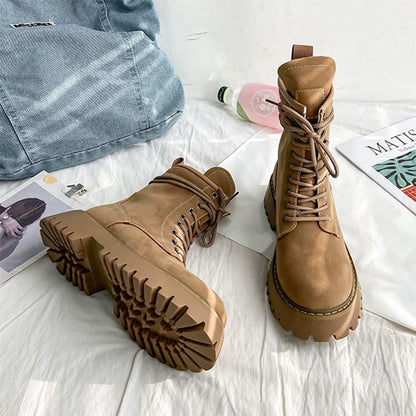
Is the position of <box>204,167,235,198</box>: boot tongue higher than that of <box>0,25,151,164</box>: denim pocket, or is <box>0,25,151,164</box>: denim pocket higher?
<box>0,25,151,164</box>: denim pocket

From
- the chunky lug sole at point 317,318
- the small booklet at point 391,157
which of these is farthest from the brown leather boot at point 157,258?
the small booklet at point 391,157

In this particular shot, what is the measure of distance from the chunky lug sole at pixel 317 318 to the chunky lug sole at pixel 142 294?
0.13 meters

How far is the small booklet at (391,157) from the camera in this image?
94 cm

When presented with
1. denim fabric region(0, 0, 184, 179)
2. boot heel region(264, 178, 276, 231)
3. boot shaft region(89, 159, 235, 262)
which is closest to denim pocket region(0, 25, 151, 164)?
denim fabric region(0, 0, 184, 179)

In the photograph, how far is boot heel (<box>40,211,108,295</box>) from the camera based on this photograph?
26.8 inches

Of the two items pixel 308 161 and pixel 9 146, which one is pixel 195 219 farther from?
pixel 9 146

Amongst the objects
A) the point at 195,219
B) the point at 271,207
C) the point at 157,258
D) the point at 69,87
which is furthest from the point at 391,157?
the point at 69,87

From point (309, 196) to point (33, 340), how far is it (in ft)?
1.71

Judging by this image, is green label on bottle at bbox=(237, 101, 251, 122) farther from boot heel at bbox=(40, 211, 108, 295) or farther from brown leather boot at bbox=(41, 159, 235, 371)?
boot heel at bbox=(40, 211, 108, 295)

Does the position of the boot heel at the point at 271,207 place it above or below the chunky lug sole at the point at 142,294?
below

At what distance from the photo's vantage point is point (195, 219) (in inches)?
32.1

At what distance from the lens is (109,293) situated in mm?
768

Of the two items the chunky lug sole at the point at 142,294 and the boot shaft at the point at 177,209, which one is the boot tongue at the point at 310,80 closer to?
the boot shaft at the point at 177,209

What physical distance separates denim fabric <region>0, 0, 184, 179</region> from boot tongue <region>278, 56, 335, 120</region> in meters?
0.44
